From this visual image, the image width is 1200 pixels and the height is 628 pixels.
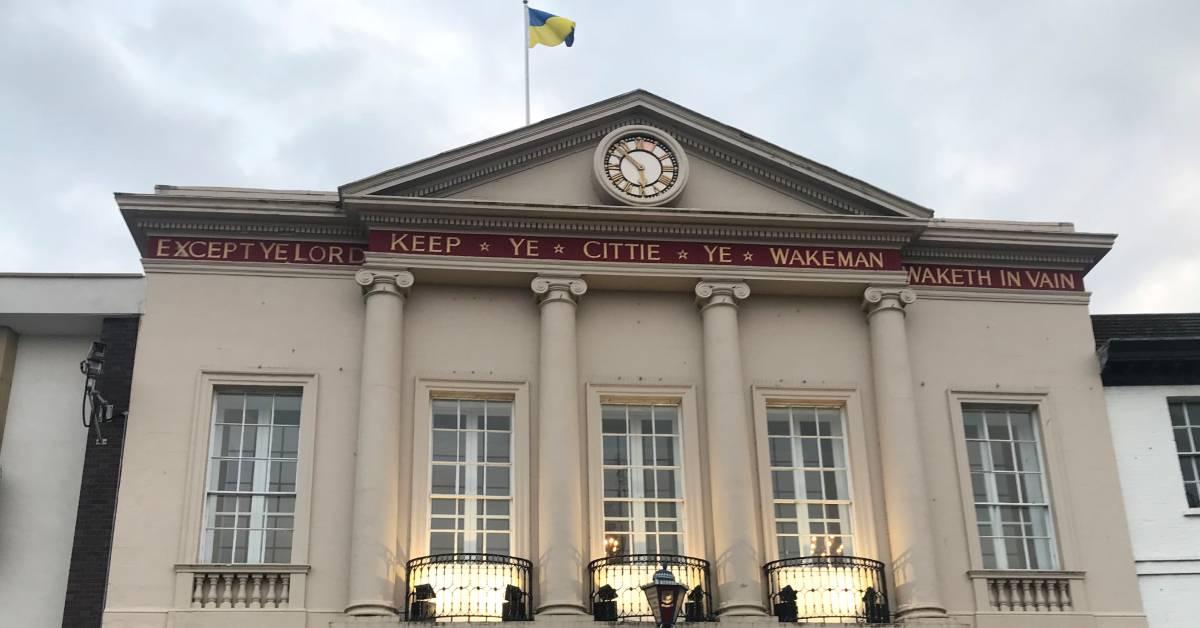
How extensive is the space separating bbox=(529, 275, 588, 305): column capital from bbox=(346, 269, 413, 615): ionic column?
6.41 ft

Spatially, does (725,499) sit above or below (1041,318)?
below

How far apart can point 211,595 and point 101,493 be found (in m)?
2.34

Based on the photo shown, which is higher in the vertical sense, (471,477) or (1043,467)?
(1043,467)

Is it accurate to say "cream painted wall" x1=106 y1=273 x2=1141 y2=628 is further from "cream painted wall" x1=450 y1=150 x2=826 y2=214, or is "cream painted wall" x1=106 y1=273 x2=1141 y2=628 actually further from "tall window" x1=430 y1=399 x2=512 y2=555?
"cream painted wall" x1=450 y1=150 x2=826 y2=214

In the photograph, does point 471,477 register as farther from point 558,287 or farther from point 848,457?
point 848,457

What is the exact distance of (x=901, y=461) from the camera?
2027 centimetres

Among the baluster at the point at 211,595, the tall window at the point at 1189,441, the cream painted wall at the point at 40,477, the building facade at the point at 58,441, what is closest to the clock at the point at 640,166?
the building facade at the point at 58,441

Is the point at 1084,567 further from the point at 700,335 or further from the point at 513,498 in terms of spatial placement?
the point at 513,498

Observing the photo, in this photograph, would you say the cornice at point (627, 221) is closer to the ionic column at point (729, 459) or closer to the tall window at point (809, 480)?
the ionic column at point (729, 459)

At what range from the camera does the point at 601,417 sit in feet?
67.8

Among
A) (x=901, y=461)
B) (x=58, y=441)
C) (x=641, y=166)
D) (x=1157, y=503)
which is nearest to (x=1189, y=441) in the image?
(x=1157, y=503)

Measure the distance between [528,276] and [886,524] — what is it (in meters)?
6.56

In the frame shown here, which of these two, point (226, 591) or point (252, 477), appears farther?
point (252, 477)

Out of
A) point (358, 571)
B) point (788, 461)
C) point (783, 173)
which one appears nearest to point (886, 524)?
point (788, 461)
